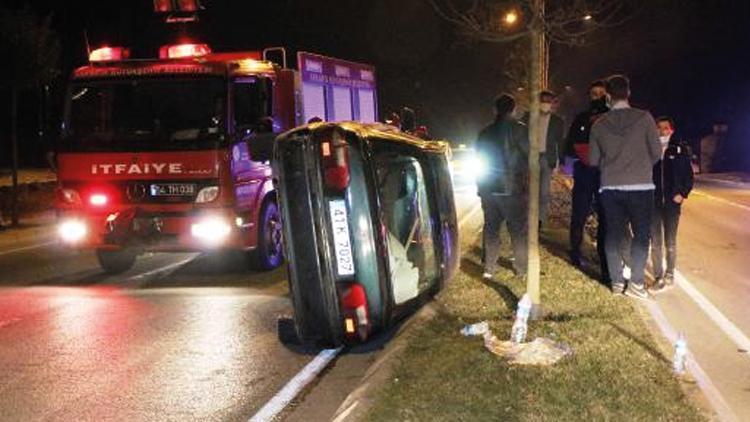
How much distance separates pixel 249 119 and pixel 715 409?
6.38 meters

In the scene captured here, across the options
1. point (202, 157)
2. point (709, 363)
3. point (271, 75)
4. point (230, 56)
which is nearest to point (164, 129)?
point (202, 157)

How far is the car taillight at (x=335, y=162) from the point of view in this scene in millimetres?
6160

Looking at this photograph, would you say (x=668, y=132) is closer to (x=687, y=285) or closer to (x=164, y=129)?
(x=687, y=285)

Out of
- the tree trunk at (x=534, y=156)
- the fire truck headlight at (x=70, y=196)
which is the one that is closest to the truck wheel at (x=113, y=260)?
the fire truck headlight at (x=70, y=196)

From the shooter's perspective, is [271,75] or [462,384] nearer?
[462,384]

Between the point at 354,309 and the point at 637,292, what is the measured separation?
10.6ft

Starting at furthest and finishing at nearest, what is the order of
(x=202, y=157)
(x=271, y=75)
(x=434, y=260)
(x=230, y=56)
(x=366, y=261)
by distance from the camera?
(x=230, y=56)
(x=271, y=75)
(x=202, y=157)
(x=434, y=260)
(x=366, y=261)

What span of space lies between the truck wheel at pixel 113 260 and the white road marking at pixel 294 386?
4813mm

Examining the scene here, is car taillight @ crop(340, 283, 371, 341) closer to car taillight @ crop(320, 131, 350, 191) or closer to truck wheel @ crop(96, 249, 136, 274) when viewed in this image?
car taillight @ crop(320, 131, 350, 191)

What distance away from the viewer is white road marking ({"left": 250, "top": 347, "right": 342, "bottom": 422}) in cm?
538

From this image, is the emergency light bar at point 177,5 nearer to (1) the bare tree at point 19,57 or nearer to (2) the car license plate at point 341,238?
(1) the bare tree at point 19,57

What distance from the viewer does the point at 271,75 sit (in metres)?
10.4

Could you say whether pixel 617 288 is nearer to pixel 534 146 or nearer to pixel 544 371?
pixel 534 146

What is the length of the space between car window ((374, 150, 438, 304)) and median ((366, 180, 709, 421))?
1.26 ft
